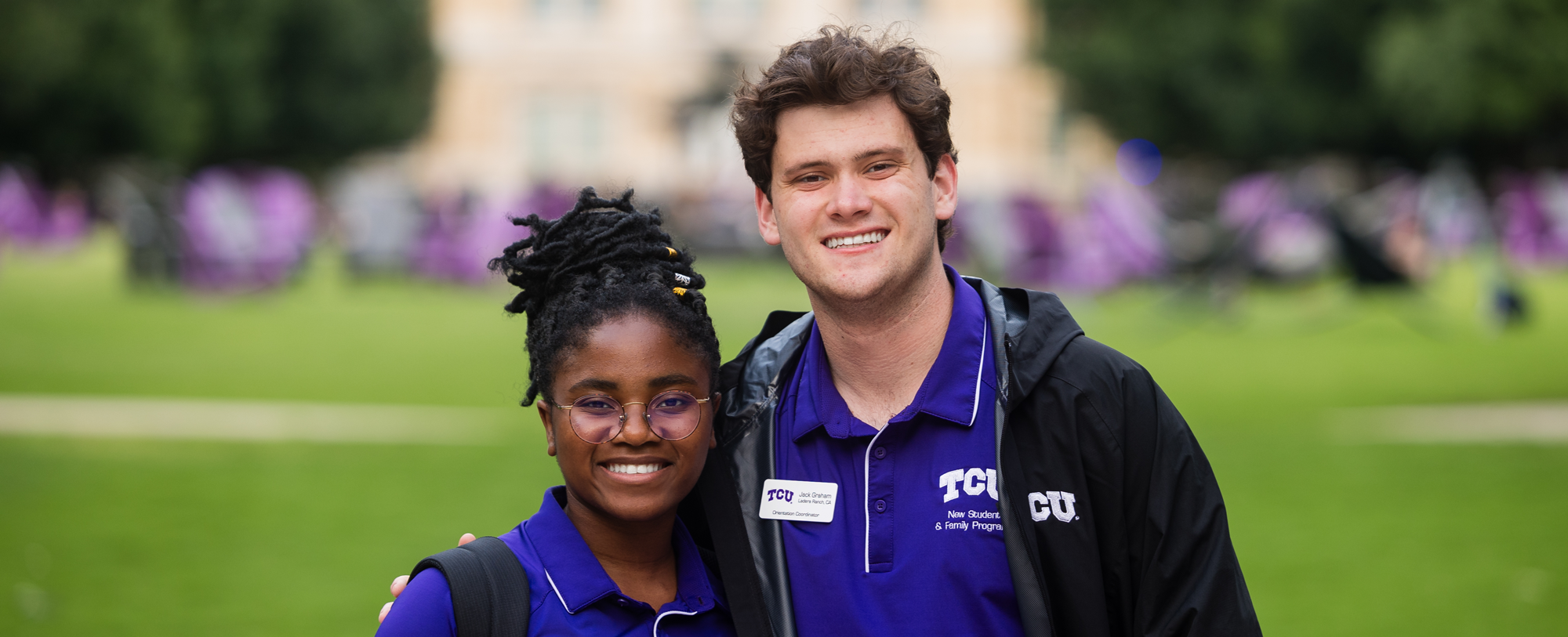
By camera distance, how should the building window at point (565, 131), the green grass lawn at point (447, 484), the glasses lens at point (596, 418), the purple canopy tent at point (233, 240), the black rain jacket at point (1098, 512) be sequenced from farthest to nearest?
1. the building window at point (565, 131)
2. the purple canopy tent at point (233, 240)
3. the green grass lawn at point (447, 484)
4. the glasses lens at point (596, 418)
5. the black rain jacket at point (1098, 512)

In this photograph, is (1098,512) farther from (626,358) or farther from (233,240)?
(233,240)

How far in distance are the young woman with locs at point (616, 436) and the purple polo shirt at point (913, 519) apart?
20cm

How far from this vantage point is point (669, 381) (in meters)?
2.60

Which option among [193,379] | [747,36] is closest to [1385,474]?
[193,379]

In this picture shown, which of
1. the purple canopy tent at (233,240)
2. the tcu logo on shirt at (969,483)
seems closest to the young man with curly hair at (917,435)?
the tcu logo on shirt at (969,483)

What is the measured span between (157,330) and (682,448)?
1517cm

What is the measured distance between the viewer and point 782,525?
2.70 metres

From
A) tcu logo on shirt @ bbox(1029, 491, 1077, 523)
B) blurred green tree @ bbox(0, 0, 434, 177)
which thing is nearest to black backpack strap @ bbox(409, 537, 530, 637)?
tcu logo on shirt @ bbox(1029, 491, 1077, 523)

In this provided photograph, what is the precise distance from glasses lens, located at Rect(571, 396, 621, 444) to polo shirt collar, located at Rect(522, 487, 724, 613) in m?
0.17

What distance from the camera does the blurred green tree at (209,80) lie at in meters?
23.6

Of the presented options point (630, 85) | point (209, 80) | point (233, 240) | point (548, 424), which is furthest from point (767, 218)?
point (630, 85)

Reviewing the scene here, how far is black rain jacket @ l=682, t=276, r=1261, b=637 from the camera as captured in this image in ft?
8.03

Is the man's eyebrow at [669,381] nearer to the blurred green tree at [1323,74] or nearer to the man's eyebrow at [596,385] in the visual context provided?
the man's eyebrow at [596,385]

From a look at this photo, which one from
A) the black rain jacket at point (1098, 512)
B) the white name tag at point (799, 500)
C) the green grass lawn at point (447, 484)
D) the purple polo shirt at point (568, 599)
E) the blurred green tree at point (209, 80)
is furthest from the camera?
the blurred green tree at point (209, 80)
